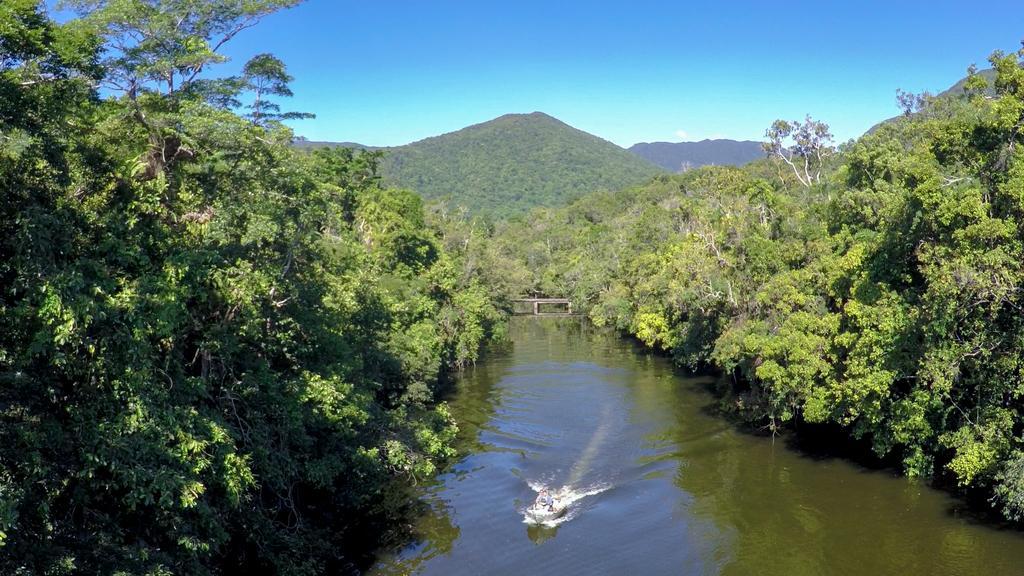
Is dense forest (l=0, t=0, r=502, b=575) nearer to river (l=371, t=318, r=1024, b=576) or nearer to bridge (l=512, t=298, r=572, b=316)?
river (l=371, t=318, r=1024, b=576)

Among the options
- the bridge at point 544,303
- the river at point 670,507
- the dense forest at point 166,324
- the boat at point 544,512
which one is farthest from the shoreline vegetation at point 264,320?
the bridge at point 544,303

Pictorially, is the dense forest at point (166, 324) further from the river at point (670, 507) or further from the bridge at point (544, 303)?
the bridge at point (544, 303)

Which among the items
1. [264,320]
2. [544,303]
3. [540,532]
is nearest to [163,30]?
[264,320]

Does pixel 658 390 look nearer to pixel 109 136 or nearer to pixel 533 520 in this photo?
pixel 533 520

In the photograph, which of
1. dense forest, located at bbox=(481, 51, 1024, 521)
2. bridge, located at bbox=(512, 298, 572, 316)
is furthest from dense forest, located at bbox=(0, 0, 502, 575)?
bridge, located at bbox=(512, 298, 572, 316)

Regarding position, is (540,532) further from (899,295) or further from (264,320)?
(899,295)
